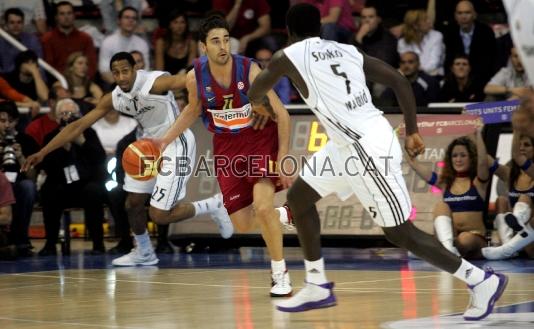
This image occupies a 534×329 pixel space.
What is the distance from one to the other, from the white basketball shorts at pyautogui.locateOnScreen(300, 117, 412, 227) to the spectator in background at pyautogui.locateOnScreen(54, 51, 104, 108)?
28.7ft

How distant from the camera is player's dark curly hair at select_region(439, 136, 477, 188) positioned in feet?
44.8

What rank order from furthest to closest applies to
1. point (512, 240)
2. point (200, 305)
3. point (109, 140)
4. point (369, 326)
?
1. point (109, 140)
2. point (512, 240)
3. point (200, 305)
4. point (369, 326)

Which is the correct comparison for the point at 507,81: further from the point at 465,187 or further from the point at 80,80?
the point at 80,80

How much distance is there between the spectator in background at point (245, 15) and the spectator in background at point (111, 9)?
131 centimetres

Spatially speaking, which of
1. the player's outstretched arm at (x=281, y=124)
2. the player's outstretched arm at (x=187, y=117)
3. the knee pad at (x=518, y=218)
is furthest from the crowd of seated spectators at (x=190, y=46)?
the player's outstretched arm at (x=281, y=124)

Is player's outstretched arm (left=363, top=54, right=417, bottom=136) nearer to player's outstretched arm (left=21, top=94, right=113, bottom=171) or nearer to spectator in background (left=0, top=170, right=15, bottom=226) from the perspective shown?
player's outstretched arm (left=21, top=94, right=113, bottom=171)

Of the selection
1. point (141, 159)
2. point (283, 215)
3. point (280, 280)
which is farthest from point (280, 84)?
point (280, 280)

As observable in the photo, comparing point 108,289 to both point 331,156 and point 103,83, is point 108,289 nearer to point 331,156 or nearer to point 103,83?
point 331,156

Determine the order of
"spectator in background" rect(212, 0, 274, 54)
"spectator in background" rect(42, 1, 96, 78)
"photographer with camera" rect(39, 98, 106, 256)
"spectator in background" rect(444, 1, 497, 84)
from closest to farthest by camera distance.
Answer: "photographer with camera" rect(39, 98, 106, 256) → "spectator in background" rect(444, 1, 497, 84) → "spectator in background" rect(42, 1, 96, 78) → "spectator in background" rect(212, 0, 274, 54)

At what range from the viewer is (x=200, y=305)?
377 inches

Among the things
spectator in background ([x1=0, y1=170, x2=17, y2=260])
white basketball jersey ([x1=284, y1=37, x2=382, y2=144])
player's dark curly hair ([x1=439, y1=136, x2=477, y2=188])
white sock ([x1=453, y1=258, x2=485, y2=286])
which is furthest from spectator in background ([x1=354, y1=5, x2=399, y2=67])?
white sock ([x1=453, y1=258, x2=485, y2=286])

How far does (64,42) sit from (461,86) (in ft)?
19.5

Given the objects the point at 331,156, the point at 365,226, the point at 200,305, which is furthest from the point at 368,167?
the point at 365,226

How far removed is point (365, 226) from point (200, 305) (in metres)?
5.25
